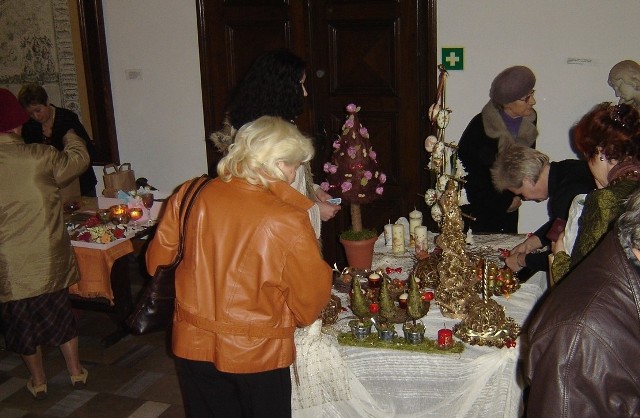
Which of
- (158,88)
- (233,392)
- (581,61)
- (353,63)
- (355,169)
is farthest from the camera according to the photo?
(158,88)

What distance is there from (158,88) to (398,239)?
131 inches

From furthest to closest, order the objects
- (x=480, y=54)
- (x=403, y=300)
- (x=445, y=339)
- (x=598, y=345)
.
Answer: (x=480, y=54)
(x=403, y=300)
(x=445, y=339)
(x=598, y=345)

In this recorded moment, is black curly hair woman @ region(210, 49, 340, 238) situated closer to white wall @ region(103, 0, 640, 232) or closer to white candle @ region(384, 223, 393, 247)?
white candle @ region(384, 223, 393, 247)

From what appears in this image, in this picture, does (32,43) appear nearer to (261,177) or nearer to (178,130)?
(178,130)

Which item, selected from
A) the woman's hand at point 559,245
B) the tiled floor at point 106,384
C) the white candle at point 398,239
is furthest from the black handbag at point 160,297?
the tiled floor at point 106,384

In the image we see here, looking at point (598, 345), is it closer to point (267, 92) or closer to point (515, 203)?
point (267, 92)

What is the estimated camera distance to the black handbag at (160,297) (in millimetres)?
2180

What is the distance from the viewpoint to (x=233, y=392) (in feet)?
7.18

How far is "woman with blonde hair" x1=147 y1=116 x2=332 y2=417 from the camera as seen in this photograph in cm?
199

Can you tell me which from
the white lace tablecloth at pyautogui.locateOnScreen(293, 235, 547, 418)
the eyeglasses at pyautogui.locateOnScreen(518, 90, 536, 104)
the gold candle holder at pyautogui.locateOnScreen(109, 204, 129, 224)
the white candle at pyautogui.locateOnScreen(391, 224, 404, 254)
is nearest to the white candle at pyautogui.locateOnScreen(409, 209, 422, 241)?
the white candle at pyautogui.locateOnScreen(391, 224, 404, 254)

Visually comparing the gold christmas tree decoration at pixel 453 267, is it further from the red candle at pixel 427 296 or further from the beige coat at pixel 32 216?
the beige coat at pixel 32 216

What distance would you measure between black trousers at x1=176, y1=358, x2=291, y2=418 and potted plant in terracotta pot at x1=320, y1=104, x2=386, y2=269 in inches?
33.2

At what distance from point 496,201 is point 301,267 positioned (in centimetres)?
237

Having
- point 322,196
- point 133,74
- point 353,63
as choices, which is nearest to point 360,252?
point 322,196
